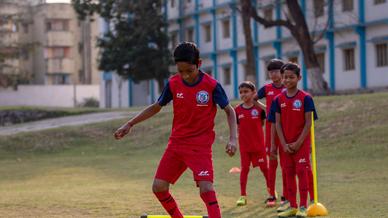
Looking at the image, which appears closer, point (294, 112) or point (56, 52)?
point (294, 112)

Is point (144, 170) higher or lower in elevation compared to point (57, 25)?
lower

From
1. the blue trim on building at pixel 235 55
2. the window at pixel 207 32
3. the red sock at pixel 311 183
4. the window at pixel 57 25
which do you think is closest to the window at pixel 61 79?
the window at pixel 57 25

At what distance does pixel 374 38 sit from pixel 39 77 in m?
52.4

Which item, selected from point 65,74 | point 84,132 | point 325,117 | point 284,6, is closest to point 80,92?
point 65,74

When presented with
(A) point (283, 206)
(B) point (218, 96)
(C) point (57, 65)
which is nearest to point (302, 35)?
(A) point (283, 206)

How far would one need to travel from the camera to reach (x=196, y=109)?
888 centimetres

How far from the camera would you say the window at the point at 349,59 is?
44.3 meters

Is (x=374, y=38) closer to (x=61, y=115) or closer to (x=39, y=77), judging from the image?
(x=61, y=115)

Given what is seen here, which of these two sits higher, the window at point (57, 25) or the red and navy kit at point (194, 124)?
the window at point (57, 25)

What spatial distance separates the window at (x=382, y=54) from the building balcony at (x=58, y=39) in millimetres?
49728

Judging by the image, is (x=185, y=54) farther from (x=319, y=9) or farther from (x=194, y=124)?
(x=319, y=9)

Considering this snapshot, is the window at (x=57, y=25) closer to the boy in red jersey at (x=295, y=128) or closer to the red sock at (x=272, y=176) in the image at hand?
the red sock at (x=272, y=176)

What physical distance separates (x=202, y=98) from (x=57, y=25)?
79990mm

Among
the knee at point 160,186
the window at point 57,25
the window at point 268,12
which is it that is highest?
the window at point 57,25
